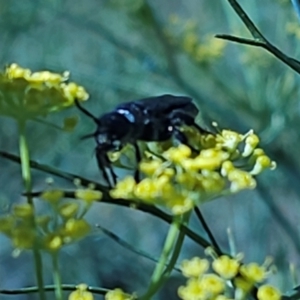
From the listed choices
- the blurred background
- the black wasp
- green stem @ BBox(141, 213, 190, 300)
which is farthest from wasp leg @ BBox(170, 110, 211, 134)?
the blurred background

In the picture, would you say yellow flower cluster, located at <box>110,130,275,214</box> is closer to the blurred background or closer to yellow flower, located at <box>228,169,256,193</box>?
yellow flower, located at <box>228,169,256,193</box>

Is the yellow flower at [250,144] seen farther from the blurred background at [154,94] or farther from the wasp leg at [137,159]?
the blurred background at [154,94]

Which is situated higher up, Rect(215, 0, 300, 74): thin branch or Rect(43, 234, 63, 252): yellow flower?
Rect(215, 0, 300, 74): thin branch

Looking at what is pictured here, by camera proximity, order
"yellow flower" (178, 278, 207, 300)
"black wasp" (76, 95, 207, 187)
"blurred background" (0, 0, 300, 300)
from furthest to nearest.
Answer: "blurred background" (0, 0, 300, 300)
"black wasp" (76, 95, 207, 187)
"yellow flower" (178, 278, 207, 300)

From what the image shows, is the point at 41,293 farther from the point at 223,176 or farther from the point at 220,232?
the point at 220,232

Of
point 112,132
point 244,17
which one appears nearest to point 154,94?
point 112,132

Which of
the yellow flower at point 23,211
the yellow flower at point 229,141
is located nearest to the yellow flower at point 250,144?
the yellow flower at point 229,141

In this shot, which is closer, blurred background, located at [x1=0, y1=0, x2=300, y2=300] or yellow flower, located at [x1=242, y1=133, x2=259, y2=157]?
yellow flower, located at [x1=242, y1=133, x2=259, y2=157]
